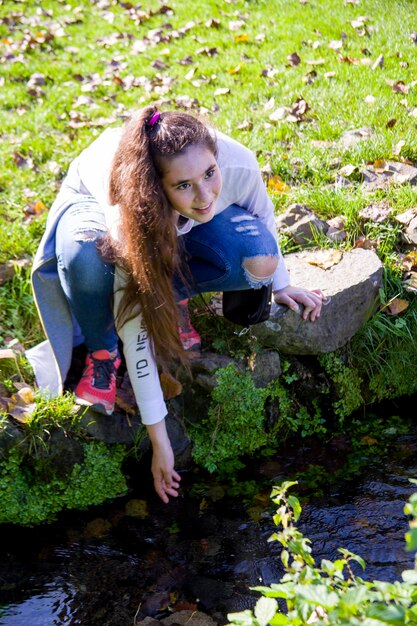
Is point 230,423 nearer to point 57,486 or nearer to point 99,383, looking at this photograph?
point 99,383

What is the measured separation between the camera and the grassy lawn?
3844 mm

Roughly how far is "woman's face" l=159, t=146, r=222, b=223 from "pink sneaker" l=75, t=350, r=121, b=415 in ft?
2.52

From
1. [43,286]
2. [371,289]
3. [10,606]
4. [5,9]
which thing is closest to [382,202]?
[371,289]

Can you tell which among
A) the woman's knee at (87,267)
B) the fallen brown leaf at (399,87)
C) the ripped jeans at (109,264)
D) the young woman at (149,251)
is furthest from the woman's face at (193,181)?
the fallen brown leaf at (399,87)

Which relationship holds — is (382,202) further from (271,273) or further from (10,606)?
(10,606)

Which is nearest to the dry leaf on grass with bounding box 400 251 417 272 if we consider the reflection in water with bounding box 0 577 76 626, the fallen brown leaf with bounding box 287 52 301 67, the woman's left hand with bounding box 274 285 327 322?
the woman's left hand with bounding box 274 285 327 322

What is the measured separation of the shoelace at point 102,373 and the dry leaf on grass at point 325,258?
1.12 m

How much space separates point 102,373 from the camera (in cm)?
296

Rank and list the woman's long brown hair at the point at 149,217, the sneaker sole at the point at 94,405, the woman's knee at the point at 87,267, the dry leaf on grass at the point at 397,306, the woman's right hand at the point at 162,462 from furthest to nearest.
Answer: the dry leaf on grass at the point at 397,306, the sneaker sole at the point at 94,405, the woman's right hand at the point at 162,462, the woman's knee at the point at 87,267, the woman's long brown hair at the point at 149,217

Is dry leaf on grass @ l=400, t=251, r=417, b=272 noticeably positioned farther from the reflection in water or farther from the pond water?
the reflection in water

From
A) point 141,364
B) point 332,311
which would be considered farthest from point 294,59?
point 141,364

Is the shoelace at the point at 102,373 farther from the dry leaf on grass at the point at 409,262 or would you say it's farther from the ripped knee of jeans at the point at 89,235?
the dry leaf on grass at the point at 409,262

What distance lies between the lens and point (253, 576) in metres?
2.60

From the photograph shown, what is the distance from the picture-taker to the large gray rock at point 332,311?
10.1 ft
